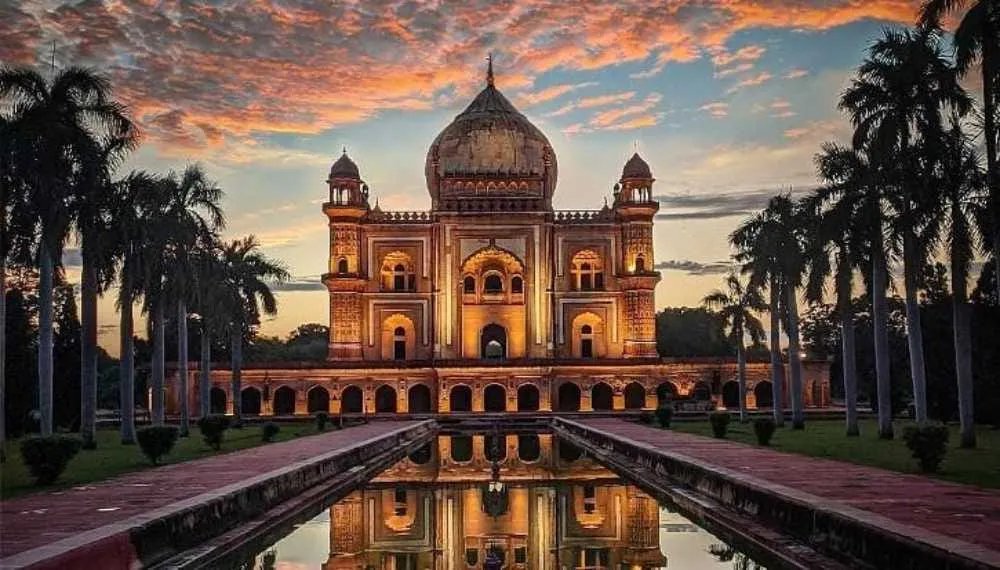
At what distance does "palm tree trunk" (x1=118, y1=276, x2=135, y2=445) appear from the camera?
85.3 ft

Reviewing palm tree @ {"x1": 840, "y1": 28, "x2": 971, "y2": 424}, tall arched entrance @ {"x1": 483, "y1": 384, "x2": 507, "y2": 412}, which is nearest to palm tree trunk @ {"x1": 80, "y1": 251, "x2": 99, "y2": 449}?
palm tree @ {"x1": 840, "y1": 28, "x2": 971, "y2": 424}

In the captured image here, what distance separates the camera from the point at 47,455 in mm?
15227

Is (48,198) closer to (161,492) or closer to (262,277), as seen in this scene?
(161,492)

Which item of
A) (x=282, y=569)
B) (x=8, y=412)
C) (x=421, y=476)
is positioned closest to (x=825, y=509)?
(x=282, y=569)

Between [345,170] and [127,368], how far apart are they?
2703 centimetres

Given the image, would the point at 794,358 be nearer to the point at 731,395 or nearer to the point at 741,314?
the point at 741,314

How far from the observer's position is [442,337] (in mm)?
51000

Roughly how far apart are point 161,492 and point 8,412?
2124 centimetres

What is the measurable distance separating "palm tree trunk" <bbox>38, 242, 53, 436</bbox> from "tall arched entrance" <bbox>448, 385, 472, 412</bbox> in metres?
28.6

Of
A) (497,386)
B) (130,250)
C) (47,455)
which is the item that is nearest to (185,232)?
(130,250)

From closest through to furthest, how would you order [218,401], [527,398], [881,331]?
[881,331]
[218,401]
[527,398]

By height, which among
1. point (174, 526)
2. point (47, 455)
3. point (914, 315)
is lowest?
point (174, 526)

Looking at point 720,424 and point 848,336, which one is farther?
point 848,336

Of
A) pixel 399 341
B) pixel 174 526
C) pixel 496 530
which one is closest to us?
pixel 174 526
